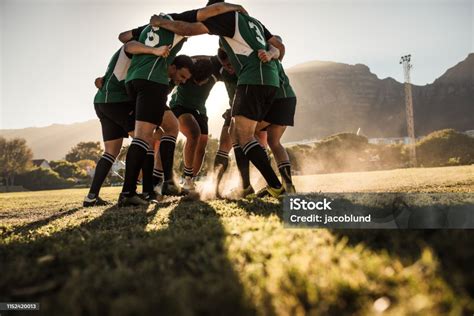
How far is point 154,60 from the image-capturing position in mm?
4465

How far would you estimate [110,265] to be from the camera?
→ 5.09 ft

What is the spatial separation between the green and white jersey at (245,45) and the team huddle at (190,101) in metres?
0.01

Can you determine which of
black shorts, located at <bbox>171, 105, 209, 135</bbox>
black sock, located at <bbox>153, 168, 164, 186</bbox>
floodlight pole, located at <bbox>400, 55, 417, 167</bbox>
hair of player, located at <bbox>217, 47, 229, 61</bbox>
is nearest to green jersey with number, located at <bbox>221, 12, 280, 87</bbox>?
hair of player, located at <bbox>217, 47, 229, 61</bbox>

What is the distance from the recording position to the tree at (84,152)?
279 feet

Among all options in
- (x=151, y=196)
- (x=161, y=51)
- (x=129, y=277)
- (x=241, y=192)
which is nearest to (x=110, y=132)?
(x=151, y=196)

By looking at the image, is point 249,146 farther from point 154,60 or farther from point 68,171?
point 68,171

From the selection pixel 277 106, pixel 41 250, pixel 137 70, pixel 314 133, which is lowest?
pixel 41 250

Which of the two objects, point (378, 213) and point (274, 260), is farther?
point (378, 213)

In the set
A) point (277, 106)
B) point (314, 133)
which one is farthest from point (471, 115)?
point (277, 106)

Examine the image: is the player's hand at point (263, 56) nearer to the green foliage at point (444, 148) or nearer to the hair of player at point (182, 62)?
the hair of player at point (182, 62)

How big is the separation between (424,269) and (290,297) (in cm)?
55

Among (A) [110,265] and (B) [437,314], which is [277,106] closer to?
(A) [110,265]

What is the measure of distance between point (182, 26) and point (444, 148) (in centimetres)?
5357

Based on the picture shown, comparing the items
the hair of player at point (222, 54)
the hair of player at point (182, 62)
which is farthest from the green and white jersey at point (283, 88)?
the hair of player at point (182, 62)
